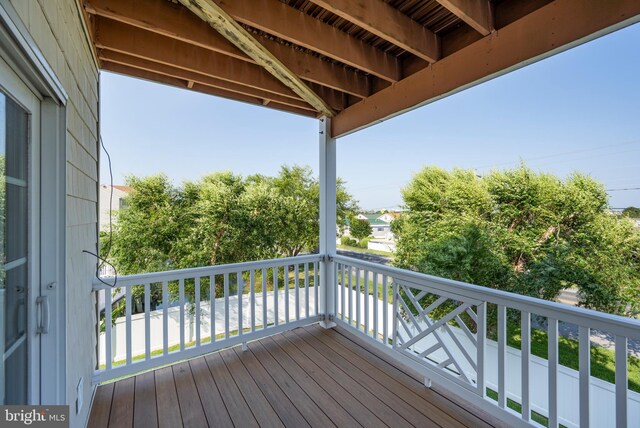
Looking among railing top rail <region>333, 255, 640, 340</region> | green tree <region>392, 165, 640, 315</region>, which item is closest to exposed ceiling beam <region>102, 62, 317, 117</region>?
railing top rail <region>333, 255, 640, 340</region>

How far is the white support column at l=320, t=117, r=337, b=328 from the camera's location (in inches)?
137

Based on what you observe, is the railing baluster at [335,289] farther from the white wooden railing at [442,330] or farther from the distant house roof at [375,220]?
the distant house roof at [375,220]

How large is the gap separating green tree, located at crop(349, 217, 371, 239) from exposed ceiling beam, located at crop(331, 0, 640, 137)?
7.44 feet

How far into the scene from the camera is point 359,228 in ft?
15.6

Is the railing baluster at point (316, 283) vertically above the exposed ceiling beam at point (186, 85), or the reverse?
the exposed ceiling beam at point (186, 85)

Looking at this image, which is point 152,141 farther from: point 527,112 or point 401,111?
point 527,112

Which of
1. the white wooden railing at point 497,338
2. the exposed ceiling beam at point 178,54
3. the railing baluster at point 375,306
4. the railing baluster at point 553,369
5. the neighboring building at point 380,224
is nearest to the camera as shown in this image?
the white wooden railing at point 497,338

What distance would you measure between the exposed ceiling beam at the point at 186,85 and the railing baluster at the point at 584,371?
319 centimetres

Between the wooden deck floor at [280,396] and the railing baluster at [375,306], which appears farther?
the railing baluster at [375,306]

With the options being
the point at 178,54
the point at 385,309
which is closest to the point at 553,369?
the point at 385,309

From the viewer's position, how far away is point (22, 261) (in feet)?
3.53

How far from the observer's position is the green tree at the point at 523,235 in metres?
3.07

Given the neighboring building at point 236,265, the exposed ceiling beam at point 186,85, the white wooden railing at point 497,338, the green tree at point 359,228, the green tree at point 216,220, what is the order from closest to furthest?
the neighboring building at point 236,265 → the white wooden railing at point 497,338 → the exposed ceiling beam at point 186,85 → the green tree at point 359,228 → the green tree at point 216,220

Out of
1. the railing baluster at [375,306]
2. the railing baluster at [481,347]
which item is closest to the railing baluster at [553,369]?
the railing baluster at [481,347]
